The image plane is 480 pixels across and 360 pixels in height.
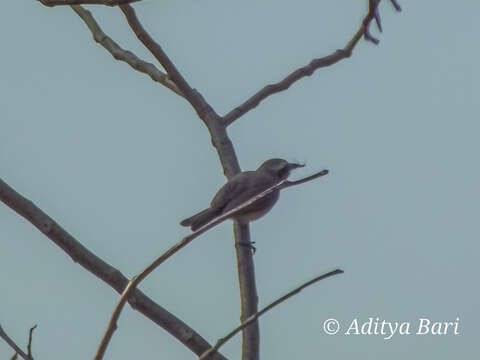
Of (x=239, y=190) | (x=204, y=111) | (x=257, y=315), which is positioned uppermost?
(x=239, y=190)

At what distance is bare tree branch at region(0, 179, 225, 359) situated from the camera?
144 inches

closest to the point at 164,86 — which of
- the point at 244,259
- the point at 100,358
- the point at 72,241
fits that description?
the point at 244,259

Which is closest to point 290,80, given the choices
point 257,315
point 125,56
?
point 125,56

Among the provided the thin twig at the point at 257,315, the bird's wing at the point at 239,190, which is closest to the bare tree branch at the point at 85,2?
the thin twig at the point at 257,315

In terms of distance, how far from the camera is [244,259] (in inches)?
208

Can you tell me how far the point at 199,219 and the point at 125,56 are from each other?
4.98 ft

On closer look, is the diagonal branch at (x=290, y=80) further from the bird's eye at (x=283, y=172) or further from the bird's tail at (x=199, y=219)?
the bird's eye at (x=283, y=172)

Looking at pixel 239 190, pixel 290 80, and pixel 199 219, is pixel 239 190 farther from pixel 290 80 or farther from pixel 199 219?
pixel 290 80

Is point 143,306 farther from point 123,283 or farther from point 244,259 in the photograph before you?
point 244,259

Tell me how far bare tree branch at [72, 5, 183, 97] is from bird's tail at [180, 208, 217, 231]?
1.18m

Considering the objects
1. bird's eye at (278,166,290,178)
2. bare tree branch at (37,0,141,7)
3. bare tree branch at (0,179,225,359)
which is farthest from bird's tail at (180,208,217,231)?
bare tree branch at (37,0,141,7)

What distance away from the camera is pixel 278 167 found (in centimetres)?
902

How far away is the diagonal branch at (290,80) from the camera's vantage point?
6.11m

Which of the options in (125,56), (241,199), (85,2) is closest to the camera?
(85,2)
